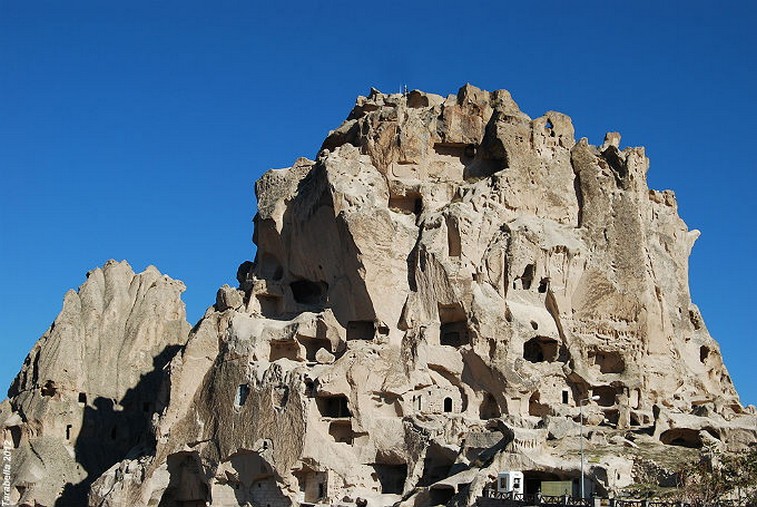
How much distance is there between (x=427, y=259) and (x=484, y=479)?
1647 cm

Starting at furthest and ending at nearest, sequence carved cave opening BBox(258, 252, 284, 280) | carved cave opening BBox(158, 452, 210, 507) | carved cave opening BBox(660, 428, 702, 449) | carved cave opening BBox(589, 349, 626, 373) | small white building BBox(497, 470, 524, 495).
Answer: carved cave opening BBox(258, 252, 284, 280), carved cave opening BBox(589, 349, 626, 373), carved cave opening BBox(158, 452, 210, 507), carved cave opening BBox(660, 428, 702, 449), small white building BBox(497, 470, 524, 495)

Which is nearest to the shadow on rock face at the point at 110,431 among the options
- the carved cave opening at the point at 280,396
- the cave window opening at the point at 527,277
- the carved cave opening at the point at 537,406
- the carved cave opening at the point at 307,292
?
the carved cave opening at the point at 307,292

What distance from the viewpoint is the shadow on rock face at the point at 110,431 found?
82188mm

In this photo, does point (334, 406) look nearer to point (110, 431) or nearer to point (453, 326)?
point (453, 326)

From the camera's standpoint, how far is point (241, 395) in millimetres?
70000

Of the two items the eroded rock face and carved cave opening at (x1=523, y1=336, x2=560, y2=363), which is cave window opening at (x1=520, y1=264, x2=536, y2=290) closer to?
carved cave opening at (x1=523, y1=336, x2=560, y2=363)

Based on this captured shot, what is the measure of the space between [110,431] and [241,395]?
20385 millimetres

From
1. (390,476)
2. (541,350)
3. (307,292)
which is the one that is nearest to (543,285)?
(541,350)

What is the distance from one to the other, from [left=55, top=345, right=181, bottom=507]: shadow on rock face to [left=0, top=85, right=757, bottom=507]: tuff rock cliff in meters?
0.70

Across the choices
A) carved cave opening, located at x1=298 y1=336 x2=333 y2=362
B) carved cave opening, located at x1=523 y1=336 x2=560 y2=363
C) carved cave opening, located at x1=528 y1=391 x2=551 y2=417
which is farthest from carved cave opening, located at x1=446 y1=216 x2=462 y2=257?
carved cave opening, located at x1=528 y1=391 x2=551 y2=417

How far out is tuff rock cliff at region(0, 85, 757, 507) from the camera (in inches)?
2594

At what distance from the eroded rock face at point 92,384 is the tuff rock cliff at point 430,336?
0.41 m

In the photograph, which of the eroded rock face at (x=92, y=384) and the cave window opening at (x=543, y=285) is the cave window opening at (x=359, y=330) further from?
the eroded rock face at (x=92, y=384)

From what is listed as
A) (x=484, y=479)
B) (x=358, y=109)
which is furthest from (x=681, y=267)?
(x=484, y=479)
